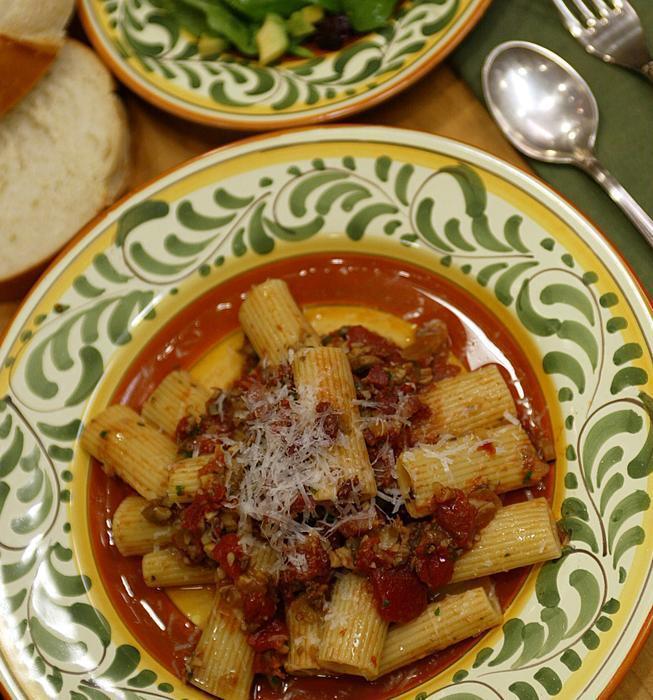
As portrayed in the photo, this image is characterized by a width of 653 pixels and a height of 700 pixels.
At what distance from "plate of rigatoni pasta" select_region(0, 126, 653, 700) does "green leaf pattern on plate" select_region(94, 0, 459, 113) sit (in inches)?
11.3

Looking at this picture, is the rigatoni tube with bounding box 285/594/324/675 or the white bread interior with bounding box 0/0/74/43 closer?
the rigatoni tube with bounding box 285/594/324/675

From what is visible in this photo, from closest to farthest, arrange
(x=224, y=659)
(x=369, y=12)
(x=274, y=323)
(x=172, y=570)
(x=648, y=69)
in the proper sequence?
(x=224, y=659)
(x=172, y=570)
(x=274, y=323)
(x=648, y=69)
(x=369, y=12)

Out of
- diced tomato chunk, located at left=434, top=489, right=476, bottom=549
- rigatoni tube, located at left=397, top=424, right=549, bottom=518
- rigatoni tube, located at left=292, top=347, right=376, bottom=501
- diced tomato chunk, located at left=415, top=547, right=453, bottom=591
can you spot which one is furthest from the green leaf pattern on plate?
diced tomato chunk, located at left=415, top=547, right=453, bottom=591

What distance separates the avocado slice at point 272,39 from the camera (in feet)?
8.55

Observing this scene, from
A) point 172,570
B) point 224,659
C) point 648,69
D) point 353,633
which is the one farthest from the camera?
point 648,69

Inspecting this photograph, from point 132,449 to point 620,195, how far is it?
5.53ft

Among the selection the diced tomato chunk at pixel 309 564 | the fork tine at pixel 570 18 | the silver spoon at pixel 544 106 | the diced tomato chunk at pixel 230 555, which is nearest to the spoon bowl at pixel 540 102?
→ the silver spoon at pixel 544 106

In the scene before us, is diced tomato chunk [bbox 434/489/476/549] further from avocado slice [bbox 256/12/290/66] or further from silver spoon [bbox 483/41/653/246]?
avocado slice [bbox 256/12/290/66]

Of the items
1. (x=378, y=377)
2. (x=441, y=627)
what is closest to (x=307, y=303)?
(x=378, y=377)

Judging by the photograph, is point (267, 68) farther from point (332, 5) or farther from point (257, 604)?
point (257, 604)

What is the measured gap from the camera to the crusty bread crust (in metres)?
2.61

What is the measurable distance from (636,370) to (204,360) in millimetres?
1329

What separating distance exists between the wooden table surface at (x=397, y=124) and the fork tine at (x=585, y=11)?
44 centimetres

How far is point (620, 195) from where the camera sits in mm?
2244
